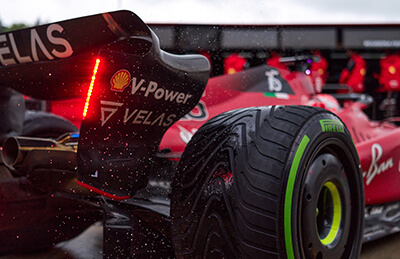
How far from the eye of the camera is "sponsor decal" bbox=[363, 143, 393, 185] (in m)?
2.79

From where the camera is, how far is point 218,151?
1403 millimetres

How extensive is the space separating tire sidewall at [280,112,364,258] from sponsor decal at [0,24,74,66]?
79cm

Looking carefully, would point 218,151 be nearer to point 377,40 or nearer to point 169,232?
point 169,232

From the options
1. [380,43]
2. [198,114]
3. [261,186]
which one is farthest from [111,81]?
[380,43]

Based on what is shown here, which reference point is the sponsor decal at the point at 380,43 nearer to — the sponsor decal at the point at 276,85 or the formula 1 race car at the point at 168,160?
the sponsor decal at the point at 276,85

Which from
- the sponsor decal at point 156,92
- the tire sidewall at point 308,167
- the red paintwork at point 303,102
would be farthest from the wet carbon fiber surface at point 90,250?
the sponsor decal at point 156,92

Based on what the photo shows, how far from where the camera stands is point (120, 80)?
1285 millimetres

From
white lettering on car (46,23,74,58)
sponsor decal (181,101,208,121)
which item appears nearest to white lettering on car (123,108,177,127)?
white lettering on car (46,23,74,58)

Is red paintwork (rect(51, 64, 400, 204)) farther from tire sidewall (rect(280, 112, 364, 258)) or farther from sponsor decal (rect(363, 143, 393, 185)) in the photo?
tire sidewall (rect(280, 112, 364, 258))

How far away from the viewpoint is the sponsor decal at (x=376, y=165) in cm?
279

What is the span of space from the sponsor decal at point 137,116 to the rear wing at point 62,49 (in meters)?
0.14

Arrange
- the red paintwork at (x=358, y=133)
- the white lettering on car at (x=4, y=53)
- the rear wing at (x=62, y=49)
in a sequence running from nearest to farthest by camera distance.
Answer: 1. the rear wing at (x=62, y=49)
2. the white lettering on car at (x=4, y=53)
3. the red paintwork at (x=358, y=133)

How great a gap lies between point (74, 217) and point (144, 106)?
46.2 inches

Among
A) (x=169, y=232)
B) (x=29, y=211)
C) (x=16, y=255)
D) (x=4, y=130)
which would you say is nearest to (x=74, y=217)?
(x=29, y=211)
